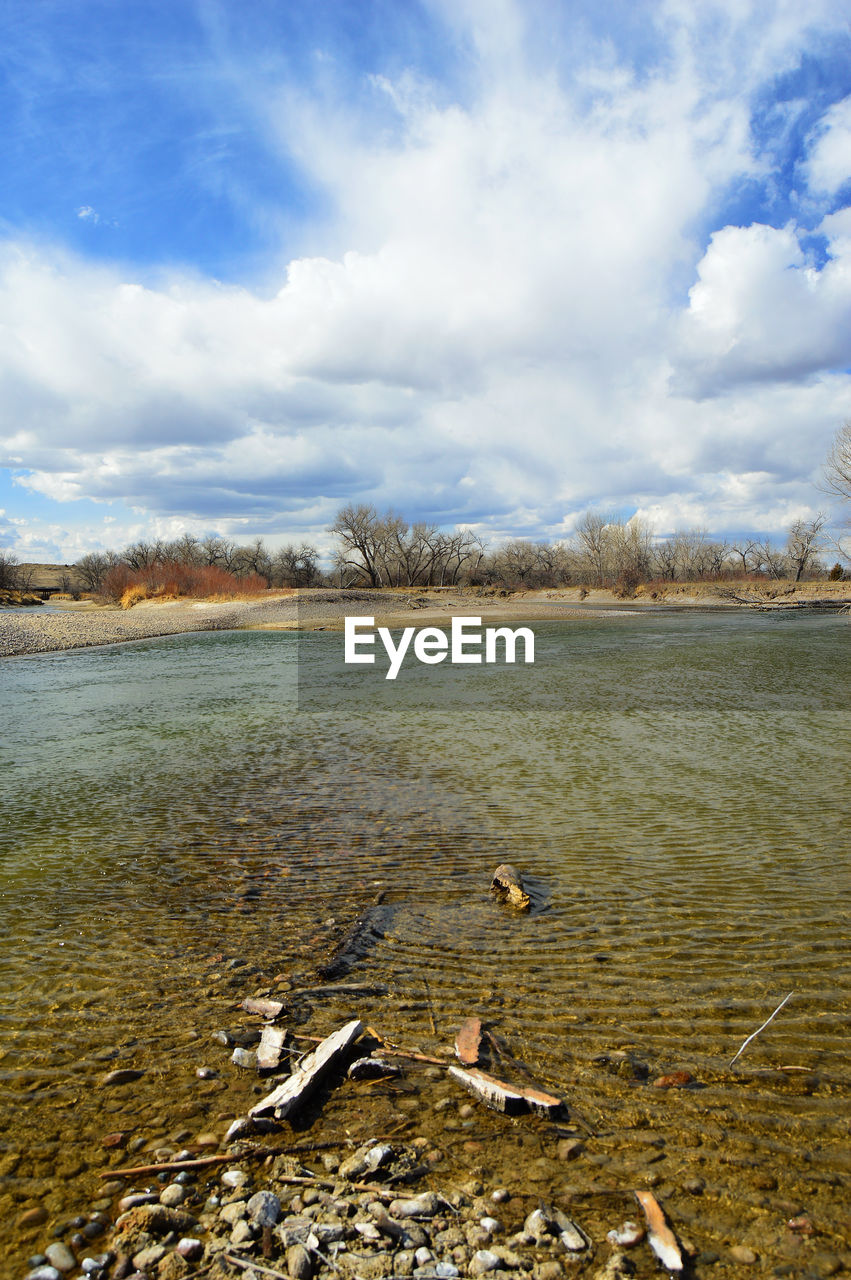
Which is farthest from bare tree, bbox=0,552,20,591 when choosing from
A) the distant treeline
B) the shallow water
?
the shallow water

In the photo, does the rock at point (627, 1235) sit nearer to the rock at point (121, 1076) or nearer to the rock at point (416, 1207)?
the rock at point (416, 1207)

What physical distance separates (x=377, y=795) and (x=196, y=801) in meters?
2.16

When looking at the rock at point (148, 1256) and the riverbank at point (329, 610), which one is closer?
the rock at point (148, 1256)

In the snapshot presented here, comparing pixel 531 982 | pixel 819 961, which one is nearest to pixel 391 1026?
pixel 531 982

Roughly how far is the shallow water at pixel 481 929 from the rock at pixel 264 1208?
0.52 m

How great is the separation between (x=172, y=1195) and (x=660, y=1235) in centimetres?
173

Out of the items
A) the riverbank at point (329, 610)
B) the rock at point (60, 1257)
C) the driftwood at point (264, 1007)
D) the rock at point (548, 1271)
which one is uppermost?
the riverbank at point (329, 610)

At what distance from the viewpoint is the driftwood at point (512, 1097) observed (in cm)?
301

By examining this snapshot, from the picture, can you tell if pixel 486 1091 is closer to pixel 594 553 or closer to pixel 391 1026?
pixel 391 1026

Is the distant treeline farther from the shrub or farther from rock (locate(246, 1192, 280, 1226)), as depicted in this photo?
rock (locate(246, 1192, 280, 1226))

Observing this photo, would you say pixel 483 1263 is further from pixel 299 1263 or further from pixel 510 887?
pixel 510 887

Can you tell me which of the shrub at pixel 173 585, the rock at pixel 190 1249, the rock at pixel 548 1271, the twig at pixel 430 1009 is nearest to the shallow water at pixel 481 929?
the twig at pixel 430 1009

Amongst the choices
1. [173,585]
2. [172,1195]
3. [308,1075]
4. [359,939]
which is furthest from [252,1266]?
[173,585]

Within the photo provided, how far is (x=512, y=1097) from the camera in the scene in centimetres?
302
